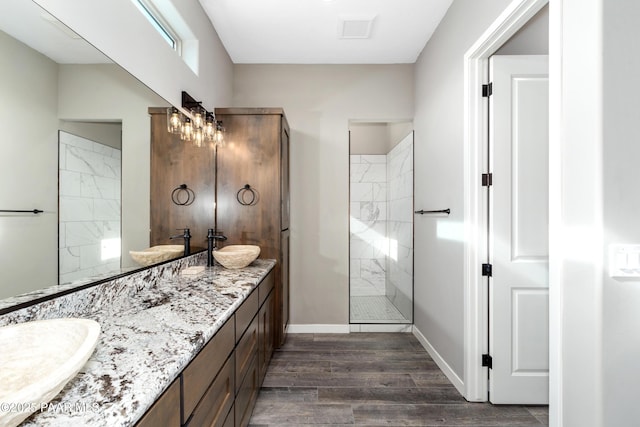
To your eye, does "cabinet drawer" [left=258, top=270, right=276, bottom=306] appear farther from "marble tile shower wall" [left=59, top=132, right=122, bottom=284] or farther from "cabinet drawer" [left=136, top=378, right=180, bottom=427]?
"cabinet drawer" [left=136, top=378, right=180, bottom=427]

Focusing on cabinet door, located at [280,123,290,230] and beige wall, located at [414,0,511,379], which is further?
cabinet door, located at [280,123,290,230]

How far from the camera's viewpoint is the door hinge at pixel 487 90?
212cm

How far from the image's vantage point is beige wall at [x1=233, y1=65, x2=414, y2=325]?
3359 mm

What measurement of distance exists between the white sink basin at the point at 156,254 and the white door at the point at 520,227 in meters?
2.16

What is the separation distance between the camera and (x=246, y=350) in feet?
5.77

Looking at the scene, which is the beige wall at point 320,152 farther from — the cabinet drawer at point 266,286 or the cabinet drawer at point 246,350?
the cabinet drawer at point 246,350

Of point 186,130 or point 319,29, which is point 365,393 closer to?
point 186,130

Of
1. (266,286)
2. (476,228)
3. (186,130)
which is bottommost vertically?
(266,286)

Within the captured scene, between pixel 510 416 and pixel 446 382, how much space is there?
46 centimetres

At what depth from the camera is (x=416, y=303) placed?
3.30 metres

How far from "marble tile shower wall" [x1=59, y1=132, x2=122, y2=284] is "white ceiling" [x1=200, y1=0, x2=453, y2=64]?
1.77 metres

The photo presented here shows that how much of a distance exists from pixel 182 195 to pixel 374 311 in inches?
112

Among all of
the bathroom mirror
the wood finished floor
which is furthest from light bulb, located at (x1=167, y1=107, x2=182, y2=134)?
the wood finished floor

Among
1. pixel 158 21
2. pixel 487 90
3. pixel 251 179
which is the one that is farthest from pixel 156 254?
pixel 487 90
